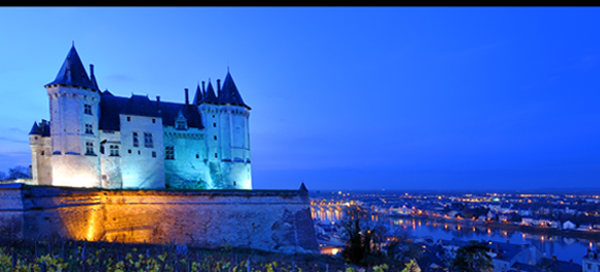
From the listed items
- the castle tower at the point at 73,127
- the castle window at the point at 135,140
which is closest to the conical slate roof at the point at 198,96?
the castle window at the point at 135,140

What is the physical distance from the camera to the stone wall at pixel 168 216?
1961 cm

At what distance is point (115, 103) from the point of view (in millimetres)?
29922

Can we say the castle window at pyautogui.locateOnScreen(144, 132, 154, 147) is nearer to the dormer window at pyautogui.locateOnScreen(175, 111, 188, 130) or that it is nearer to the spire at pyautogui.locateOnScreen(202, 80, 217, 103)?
the dormer window at pyautogui.locateOnScreen(175, 111, 188, 130)

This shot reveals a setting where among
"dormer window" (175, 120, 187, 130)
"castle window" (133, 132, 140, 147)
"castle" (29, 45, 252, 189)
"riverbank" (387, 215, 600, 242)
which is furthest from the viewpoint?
"riverbank" (387, 215, 600, 242)

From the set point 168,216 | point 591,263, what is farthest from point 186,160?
point 591,263

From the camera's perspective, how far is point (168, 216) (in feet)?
81.0

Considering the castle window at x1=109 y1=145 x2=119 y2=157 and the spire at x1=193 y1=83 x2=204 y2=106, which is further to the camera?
the spire at x1=193 y1=83 x2=204 y2=106

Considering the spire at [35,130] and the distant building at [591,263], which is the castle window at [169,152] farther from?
the distant building at [591,263]

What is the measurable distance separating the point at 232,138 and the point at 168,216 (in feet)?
33.5

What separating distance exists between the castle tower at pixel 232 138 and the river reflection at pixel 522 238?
37.9 meters

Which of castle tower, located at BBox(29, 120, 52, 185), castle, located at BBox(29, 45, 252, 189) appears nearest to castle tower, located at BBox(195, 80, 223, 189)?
castle, located at BBox(29, 45, 252, 189)

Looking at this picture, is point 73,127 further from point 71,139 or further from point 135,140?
point 135,140

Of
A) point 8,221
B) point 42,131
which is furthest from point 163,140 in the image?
point 8,221

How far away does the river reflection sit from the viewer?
151 feet
